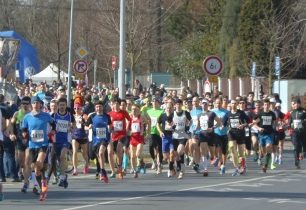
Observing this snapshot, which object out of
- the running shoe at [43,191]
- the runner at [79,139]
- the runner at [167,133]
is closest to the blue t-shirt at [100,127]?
the runner at [79,139]

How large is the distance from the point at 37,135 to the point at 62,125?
1631mm

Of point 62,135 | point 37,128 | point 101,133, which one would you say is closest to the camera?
point 37,128

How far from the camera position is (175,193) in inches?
739

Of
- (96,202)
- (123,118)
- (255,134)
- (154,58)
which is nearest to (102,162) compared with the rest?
(123,118)

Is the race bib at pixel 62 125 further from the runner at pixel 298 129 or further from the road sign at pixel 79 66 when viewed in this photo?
A: the road sign at pixel 79 66

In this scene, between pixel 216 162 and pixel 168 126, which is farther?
pixel 216 162

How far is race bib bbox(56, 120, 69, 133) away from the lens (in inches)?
766

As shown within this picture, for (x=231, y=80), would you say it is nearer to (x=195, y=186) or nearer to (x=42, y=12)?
(x=42, y=12)

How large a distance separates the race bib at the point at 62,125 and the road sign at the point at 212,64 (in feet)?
29.2

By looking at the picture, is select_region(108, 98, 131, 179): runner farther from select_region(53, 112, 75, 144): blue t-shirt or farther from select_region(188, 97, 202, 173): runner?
select_region(53, 112, 75, 144): blue t-shirt

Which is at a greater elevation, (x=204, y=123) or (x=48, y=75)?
(x=48, y=75)

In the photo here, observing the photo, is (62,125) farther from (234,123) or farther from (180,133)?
(234,123)

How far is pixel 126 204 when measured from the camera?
16750 mm

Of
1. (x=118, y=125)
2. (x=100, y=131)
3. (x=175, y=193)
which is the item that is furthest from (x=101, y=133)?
(x=175, y=193)
